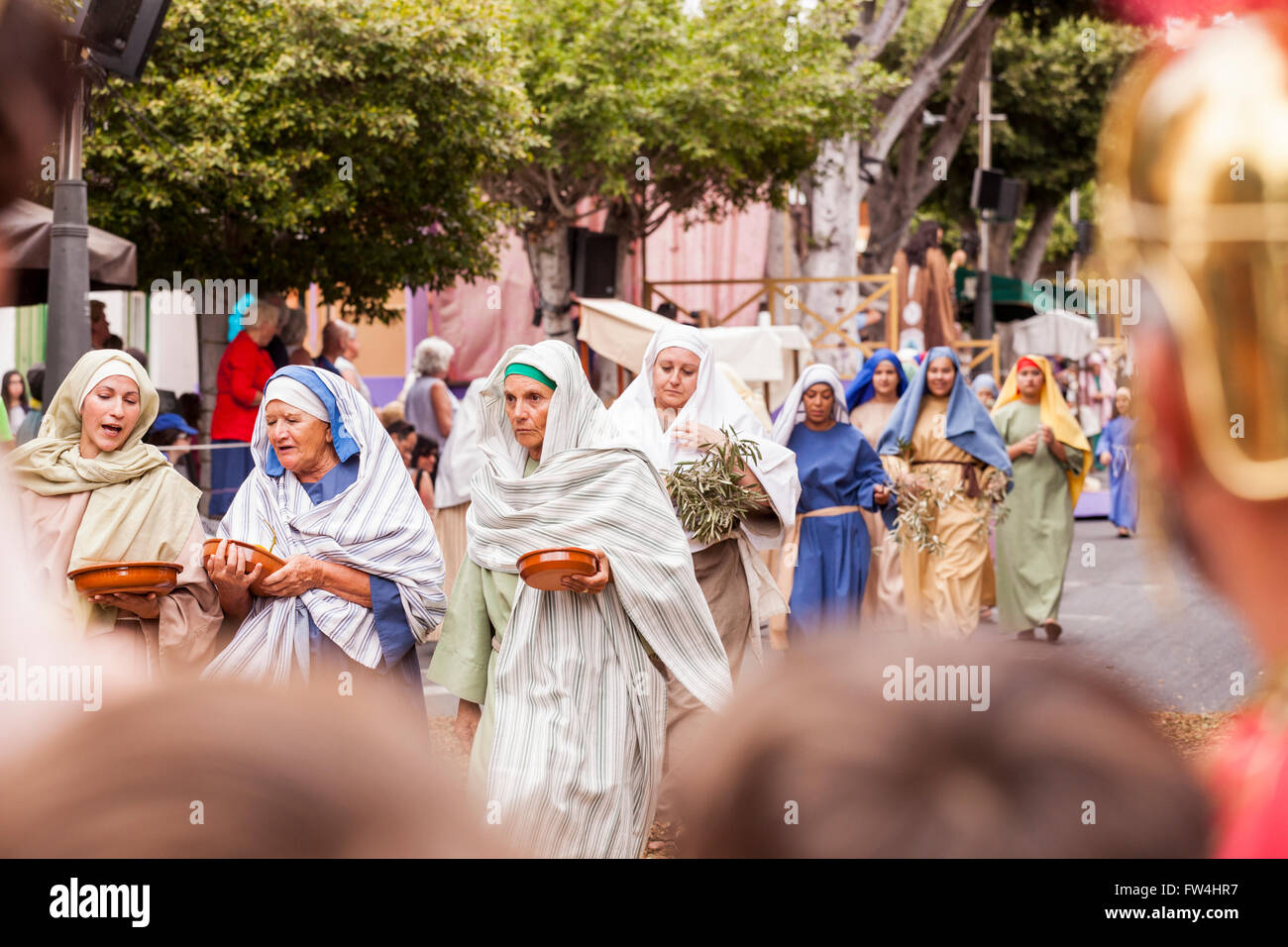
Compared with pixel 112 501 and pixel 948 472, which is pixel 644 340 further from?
pixel 112 501

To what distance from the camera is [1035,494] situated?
35.2 feet

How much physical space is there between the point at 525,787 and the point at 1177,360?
10.9 feet

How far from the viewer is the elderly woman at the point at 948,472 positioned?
979 cm

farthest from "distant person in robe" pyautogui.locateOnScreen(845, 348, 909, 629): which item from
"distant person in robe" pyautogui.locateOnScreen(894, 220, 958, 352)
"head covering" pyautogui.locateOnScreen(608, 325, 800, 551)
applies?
"distant person in robe" pyautogui.locateOnScreen(894, 220, 958, 352)

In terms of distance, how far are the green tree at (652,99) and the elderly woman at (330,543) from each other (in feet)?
38.8

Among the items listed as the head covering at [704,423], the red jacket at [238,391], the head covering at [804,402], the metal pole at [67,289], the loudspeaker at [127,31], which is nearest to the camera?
the loudspeaker at [127,31]

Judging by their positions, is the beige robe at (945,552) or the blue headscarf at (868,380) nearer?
the beige robe at (945,552)

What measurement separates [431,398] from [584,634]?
7100 mm

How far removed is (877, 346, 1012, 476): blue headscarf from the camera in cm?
980

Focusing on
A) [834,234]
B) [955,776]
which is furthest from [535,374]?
[834,234]

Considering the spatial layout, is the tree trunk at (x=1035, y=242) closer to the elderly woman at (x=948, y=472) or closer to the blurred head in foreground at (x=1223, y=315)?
the elderly woman at (x=948, y=472)

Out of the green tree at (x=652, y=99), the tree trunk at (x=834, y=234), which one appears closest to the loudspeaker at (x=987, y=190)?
the tree trunk at (x=834, y=234)

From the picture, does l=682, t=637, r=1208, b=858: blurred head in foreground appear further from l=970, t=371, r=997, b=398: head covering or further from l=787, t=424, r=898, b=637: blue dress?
l=970, t=371, r=997, b=398: head covering

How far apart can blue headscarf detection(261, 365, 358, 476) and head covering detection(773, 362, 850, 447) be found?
3975mm
